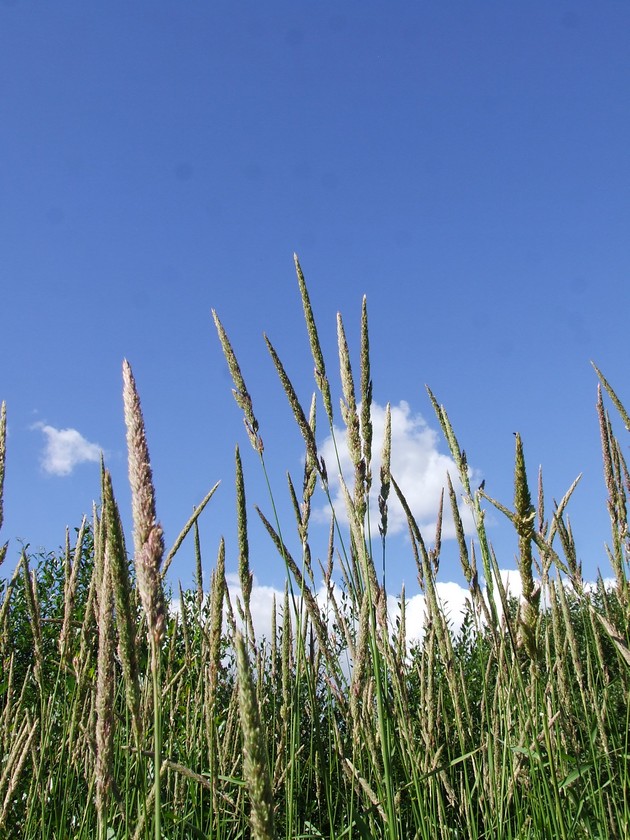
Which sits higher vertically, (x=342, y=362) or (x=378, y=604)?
(x=342, y=362)

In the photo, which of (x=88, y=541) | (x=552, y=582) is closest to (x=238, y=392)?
(x=552, y=582)

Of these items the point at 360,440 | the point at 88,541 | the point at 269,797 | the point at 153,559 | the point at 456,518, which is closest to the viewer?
the point at 269,797

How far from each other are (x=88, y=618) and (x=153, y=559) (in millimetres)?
1318

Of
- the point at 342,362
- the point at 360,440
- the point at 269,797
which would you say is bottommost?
the point at 269,797

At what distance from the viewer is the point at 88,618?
6.81 feet

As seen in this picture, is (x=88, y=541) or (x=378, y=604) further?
(x=88, y=541)

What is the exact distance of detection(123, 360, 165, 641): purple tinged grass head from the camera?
0.91m

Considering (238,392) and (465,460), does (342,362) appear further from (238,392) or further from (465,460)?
(465,460)

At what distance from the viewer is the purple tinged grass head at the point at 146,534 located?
91 cm

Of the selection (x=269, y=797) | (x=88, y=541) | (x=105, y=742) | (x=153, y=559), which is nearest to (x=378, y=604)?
(x=105, y=742)

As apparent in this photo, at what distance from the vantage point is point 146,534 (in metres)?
0.92

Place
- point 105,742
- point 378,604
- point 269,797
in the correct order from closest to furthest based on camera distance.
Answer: point 269,797
point 105,742
point 378,604

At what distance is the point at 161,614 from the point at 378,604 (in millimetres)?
922

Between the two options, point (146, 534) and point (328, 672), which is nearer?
point (146, 534)
